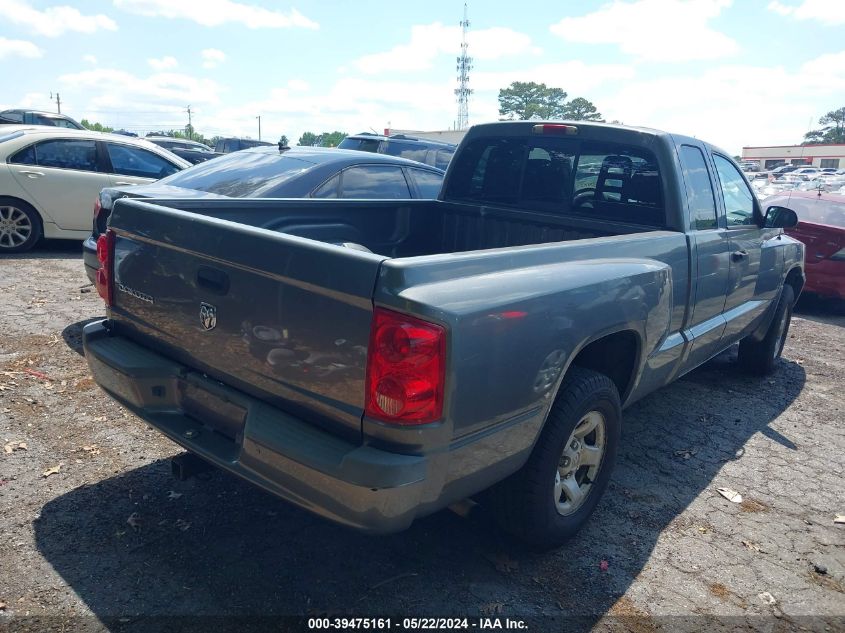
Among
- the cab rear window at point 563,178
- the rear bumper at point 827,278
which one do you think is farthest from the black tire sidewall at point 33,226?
the rear bumper at point 827,278

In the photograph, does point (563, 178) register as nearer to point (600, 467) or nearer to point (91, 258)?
point (600, 467)

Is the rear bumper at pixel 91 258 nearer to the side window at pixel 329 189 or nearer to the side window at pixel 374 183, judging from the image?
the side window at pixel 329 189

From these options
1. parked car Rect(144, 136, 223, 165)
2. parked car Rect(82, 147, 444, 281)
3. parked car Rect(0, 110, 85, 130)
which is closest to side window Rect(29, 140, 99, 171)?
parked car Rect(82, 147, 444, 281)

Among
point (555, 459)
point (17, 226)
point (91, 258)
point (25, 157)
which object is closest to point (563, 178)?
point (555, 459)

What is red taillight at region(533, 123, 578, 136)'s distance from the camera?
13.9 feet

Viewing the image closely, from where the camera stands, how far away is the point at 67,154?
8680 mm

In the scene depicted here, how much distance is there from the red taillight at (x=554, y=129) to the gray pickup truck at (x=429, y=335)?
0.03ft

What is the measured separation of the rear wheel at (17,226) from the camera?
8492 millimetres

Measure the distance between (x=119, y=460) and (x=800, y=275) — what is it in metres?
5.82

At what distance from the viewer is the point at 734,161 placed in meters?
5.00

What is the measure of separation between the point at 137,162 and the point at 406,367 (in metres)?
8.23

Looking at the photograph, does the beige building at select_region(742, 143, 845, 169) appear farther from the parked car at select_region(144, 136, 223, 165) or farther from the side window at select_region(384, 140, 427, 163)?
the side window at select_region(384, 140, 427, 163)

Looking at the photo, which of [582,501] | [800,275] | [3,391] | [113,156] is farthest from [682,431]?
[113,156]

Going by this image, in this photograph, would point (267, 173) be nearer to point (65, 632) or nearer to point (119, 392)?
point (119, 392)
